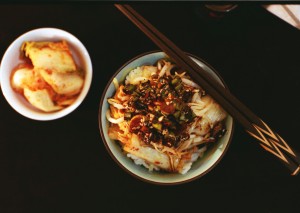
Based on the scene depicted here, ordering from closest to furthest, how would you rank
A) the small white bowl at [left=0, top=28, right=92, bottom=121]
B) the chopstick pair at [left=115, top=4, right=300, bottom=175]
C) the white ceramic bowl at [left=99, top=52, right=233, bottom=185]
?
the chopstick pair at [left=115, top=4, right=300, bottom=175]
the white ceramic bowl at [left=99, top=52, right=233, bottom=185]
the small white bowl at [left=0, top=28, right=92, bottom=121]

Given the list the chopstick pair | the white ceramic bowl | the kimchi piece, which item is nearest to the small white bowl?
the kimchi piece

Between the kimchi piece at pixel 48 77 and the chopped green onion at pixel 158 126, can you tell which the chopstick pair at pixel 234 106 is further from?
the kimchi piece at pixel 48 77

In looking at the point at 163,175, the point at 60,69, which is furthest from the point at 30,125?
the point at 163,175

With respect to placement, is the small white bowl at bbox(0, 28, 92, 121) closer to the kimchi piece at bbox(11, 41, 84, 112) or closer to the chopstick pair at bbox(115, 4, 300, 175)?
the kimchi piece at bbox(11, 41, 84, 112)

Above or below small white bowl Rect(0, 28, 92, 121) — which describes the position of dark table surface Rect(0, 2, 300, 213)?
below

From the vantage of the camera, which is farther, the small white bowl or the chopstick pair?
the small white bowl

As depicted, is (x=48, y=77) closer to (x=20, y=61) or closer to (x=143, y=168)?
(x=20, y=61)
